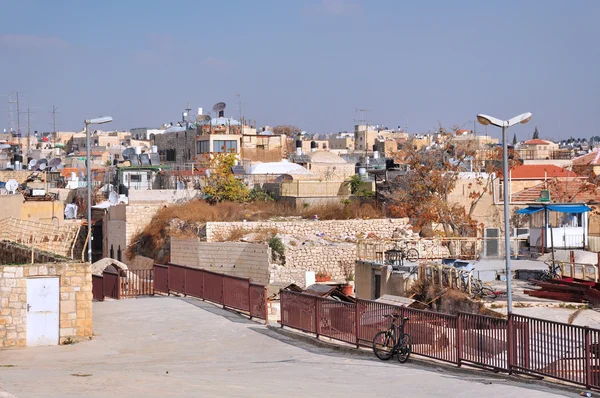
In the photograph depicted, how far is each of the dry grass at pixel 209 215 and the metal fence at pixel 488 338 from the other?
25.1 meters

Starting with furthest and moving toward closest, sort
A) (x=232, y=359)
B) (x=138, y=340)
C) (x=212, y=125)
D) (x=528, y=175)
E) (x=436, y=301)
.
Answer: (x=212, y=125) → (x=528, y=175) → (x=436, y=301) → (x=138, y=340) → (x=232, y=359)

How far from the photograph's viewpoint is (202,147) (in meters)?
69.2

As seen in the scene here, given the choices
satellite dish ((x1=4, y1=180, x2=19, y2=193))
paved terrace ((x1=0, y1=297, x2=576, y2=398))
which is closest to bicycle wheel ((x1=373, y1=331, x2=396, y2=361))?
paved terrace ((x1=0, y1=297, x2=576, y2=398))

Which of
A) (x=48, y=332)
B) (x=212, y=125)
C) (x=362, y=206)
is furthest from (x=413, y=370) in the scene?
(x=212, y=125)

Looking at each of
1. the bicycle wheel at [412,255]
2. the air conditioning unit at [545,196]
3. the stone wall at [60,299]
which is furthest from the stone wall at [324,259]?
the stone wall at [60,299]

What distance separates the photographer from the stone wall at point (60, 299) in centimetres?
2066

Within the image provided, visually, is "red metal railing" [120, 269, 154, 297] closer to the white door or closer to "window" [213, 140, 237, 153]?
the white door

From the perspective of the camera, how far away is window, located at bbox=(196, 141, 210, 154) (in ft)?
223

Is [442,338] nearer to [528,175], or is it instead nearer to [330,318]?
[330,318]

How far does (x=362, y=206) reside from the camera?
4981cm

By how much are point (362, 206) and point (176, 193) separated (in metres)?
11.1

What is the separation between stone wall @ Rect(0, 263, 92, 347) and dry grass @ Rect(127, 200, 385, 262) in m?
22.7

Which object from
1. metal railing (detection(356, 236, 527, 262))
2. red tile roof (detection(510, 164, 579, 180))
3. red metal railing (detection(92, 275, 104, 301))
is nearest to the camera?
red metal railing (detection(92, 275, 104, 301))

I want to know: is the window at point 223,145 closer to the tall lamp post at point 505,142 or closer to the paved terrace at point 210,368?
the paved terrace at point 210,368
